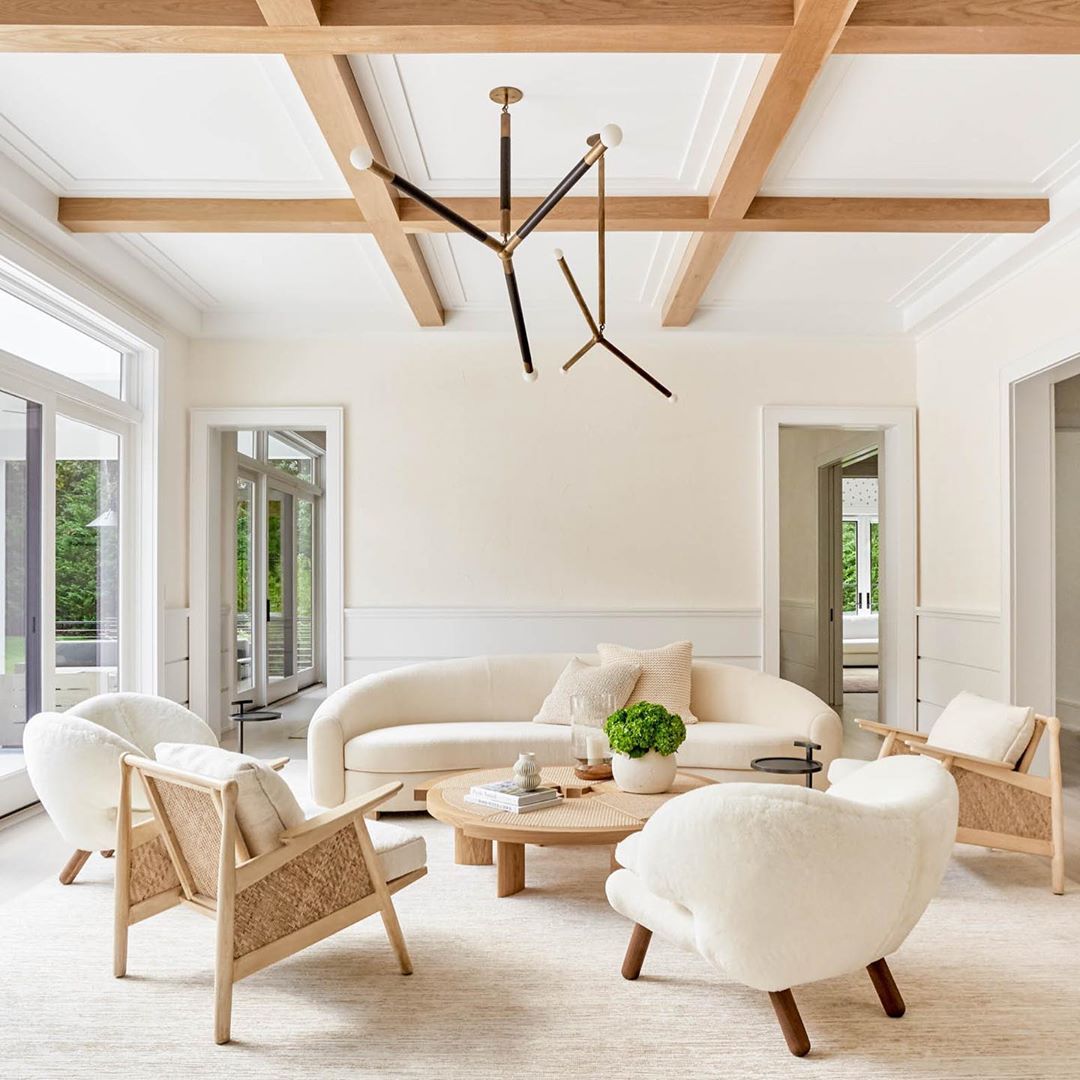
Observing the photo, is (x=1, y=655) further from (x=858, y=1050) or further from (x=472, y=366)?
(x=858, y=1050)

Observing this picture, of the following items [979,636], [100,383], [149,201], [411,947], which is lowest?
[411,947]

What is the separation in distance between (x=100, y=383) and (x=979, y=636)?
16.8 feet

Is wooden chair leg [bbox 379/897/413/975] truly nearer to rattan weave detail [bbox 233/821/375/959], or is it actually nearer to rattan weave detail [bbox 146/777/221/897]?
rattan weave detail [bbox 233/821/375/959]

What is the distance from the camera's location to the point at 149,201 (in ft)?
14.8

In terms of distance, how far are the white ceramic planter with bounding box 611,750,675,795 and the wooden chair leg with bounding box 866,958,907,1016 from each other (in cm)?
121

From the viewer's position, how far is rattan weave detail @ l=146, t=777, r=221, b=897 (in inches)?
100

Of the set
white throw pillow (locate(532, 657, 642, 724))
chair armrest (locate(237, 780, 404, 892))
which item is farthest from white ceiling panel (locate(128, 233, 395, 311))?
chair armrest (locate(237, 780, 404, 892))

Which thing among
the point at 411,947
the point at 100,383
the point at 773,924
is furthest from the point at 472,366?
the point at 773,924

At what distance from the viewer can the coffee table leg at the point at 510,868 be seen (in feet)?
11.6

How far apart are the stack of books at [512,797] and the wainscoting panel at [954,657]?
9.72ft

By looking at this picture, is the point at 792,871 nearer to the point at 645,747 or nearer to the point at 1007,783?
the point at 645,747

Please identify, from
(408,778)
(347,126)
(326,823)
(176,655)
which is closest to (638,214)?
(347,126)

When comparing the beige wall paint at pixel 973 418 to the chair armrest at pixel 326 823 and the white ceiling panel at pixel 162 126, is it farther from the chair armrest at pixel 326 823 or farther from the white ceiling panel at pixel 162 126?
the chair armrest at pixel 326 823

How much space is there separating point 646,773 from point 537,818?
511 millimetres
